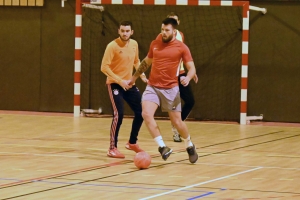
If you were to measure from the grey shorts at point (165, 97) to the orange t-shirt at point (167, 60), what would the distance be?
63 mm

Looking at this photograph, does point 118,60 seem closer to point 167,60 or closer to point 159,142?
point 167,60

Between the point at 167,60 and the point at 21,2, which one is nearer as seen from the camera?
the point at 167,60

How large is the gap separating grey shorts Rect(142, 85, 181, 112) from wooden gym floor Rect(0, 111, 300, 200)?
731mm

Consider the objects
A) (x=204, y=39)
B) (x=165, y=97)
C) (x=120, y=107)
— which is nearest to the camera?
(x=165, y=97)

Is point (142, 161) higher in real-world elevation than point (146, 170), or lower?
higher

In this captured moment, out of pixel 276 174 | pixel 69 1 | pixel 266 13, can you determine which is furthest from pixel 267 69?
pixel 276 174

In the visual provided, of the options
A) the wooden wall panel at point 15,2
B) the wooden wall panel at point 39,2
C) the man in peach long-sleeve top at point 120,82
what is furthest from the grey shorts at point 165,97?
the wooden wall panel at point 15,2

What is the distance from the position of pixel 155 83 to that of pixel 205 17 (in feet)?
20.7

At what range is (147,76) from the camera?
15.5 m

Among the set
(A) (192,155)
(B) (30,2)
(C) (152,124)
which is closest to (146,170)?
(C) (152,124)

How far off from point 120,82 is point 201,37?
19.3ft

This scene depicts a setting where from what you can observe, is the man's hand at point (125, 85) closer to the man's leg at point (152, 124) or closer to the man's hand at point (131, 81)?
the man's hand at point (131, 81)

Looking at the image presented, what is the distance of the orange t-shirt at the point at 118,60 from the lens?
32.0 feet

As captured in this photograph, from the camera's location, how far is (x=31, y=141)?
11.2 m
